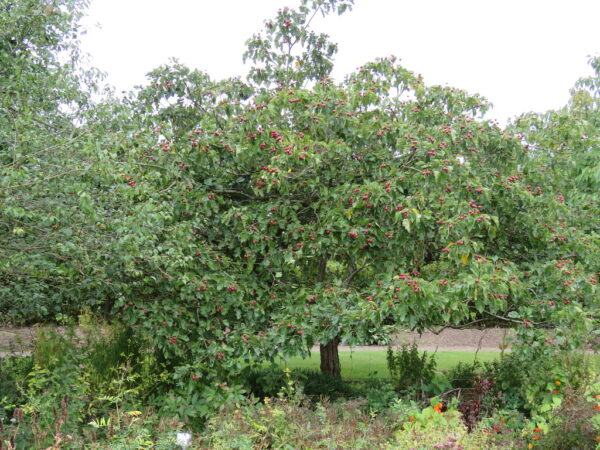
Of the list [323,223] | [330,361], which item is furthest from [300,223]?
[330,361]

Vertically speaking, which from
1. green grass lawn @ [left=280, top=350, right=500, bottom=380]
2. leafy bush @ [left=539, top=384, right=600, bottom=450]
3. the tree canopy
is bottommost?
green grass lawn @ [left=280, top=350, right=500, bottom=380]

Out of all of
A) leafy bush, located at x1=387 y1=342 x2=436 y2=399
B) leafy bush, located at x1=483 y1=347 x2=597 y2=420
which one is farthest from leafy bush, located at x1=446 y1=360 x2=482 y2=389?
leafy bush, located at x1=483 y1=347 x2=597 y2=420

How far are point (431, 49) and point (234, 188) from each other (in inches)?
123

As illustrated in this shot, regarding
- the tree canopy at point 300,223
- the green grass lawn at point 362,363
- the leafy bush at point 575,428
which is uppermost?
the tree canopy at point 300,223

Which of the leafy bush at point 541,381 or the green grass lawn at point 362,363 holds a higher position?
the leafy bush at point 541,381

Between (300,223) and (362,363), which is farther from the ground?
(300,223)

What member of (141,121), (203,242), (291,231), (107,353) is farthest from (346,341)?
(141,121)

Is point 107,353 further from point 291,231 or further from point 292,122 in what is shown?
point 292,122

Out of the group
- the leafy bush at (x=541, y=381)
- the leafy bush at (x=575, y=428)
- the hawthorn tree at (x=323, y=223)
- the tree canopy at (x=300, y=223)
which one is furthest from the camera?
the leafy bush at (x=541, y=381)

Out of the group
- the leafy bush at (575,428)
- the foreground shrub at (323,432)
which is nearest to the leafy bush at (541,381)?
the leafy bush at (575,428)

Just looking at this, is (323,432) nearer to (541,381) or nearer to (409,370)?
(541,381)

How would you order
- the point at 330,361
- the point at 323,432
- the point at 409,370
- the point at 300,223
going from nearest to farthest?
1. the point at 323,432
2. the point at 300,223
3. the point at 409,370
4. the point at 330,361

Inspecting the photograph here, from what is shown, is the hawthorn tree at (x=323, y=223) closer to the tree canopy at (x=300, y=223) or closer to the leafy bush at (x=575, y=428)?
the tree canopy at (x=300, y=223)

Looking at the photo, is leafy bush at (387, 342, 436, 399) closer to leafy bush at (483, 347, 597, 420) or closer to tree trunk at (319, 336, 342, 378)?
tree trunk at (319, 336, 342, 378)
